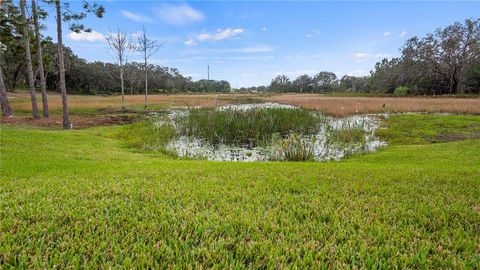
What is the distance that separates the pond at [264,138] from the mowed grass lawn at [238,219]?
13.6ft

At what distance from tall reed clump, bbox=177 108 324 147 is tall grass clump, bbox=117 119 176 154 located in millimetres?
878

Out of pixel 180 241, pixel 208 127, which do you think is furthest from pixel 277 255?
pixel 208 127

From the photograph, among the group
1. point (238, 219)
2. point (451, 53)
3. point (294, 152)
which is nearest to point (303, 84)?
point (451, 53)

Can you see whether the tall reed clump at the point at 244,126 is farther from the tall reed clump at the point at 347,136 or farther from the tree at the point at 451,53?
the tree at the point at 451,53

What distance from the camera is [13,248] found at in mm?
1978

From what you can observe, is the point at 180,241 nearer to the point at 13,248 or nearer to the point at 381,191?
the point at 13,248

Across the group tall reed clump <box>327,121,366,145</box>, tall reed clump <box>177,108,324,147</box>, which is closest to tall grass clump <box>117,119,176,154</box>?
tall reed clump <box>177,108,324,147</box>

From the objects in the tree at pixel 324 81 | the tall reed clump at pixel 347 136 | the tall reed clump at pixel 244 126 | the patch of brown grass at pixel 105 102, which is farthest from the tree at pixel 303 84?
the tall reed clump at pixel 347 136

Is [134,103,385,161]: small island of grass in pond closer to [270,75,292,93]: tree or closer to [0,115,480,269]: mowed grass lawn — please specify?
[0,115,480,269]: mowed grass lawn

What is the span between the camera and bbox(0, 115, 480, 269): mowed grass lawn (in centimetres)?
197

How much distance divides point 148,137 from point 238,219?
9652mm

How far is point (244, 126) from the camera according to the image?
12383 millimetres

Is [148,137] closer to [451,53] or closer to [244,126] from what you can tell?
[244,126]

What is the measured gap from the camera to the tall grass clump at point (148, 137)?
10.1m
